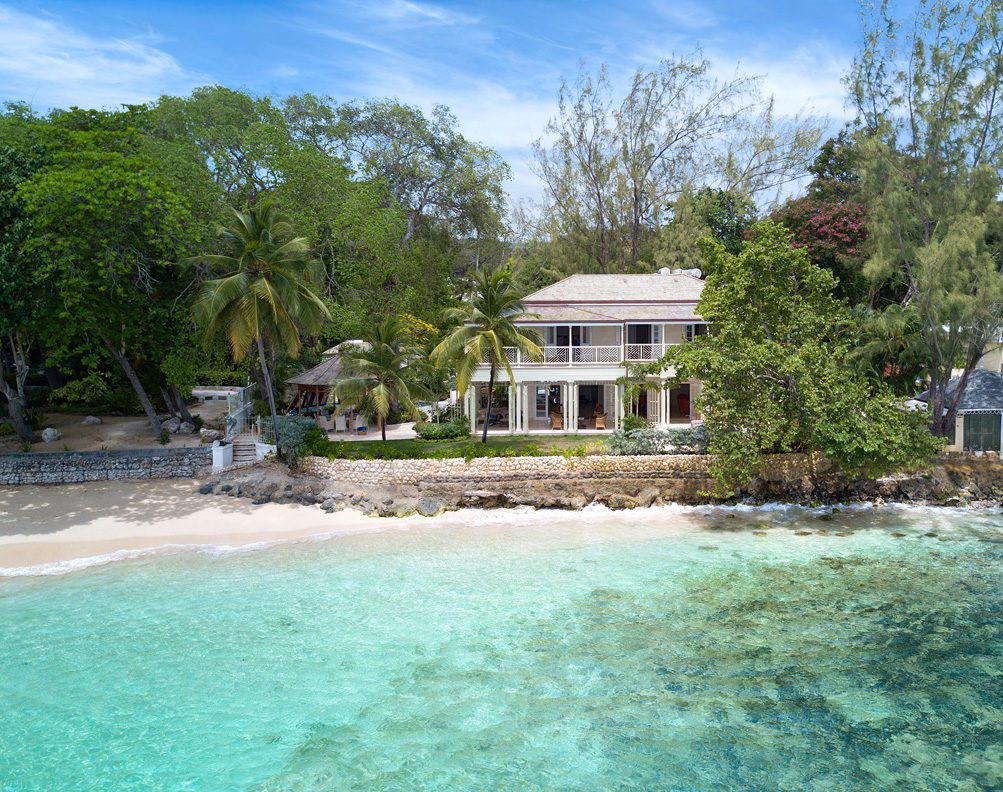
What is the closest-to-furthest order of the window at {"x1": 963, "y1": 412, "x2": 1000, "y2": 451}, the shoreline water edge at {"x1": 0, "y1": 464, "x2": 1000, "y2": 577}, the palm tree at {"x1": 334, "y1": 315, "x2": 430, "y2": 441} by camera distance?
the shoreline water edge at {"x1": 0, "y1": 464, "x2": 1000, "y2": 577}
the palm tree at {"x1": 334, "y1": 315, "x2": 430, "y2": 441}
the window at {"x1": 963, "y1": 412, "x2": 1000, "y2": 451}

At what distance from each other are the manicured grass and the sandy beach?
9.56 feet

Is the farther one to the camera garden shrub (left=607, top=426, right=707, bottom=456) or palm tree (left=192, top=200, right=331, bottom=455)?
garden shrub (left=607, top=426, right=707, bottom=456)

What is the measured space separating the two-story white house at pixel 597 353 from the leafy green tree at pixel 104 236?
1280 centimetres

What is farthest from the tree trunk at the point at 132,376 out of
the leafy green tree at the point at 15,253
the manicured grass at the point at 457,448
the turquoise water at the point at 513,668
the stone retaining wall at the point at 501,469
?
the turquoise water at the point at 513,668

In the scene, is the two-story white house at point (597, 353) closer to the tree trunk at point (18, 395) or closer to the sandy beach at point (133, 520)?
the sandy beach at point (133, 520)

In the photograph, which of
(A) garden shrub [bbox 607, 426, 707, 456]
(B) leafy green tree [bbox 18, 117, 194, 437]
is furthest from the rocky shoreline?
(B) leafy green tree [bbox 18, 117, 194, 437]

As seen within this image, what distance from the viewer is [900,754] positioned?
966 cm

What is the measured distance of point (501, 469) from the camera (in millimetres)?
23234

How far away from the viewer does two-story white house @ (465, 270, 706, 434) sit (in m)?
28.5

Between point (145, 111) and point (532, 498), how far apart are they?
20960 millimetres

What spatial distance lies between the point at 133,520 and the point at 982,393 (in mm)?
29629

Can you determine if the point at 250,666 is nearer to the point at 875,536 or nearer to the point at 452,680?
the point at 452,680

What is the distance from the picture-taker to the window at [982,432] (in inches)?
981

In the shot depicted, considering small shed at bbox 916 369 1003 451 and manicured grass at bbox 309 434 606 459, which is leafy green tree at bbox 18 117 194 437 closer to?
manicured grass at bbox 309 434 606 459
